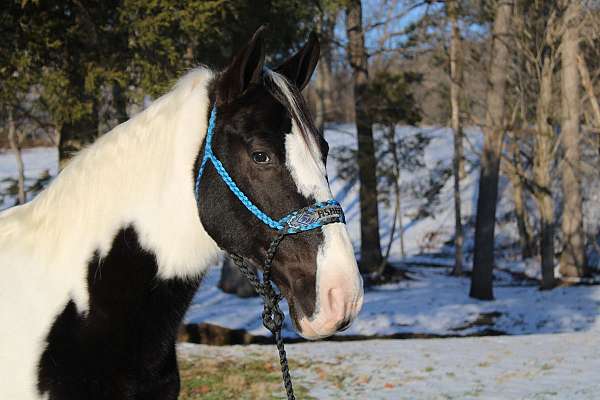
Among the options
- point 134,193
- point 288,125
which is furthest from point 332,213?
point 134,193

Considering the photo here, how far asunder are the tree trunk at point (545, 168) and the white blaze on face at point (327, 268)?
15357 millimetres

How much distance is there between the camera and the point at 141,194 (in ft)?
7.80

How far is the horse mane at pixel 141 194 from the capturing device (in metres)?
2.33

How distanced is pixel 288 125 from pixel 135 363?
0.96 m

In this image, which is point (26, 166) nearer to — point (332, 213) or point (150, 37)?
point (150, 37)

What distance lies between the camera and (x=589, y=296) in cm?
1591

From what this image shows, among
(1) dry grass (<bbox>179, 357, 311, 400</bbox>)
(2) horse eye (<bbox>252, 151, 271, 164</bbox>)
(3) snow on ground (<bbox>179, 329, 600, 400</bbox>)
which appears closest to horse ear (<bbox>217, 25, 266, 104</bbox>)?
(2) horse eye (<bbox>252, 151, 271, 164</bbox>)

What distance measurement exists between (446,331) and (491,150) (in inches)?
176

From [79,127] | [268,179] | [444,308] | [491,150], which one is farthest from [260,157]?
[491,150]

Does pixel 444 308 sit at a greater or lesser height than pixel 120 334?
lesser

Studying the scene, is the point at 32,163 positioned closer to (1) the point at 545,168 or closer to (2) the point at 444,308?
(2) the point at 444,308

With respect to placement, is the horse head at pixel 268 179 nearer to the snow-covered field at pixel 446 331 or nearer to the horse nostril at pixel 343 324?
the horse nostril at pixel 343 324

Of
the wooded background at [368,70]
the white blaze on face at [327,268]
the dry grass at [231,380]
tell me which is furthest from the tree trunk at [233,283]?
the white blaze on face at [327,268]

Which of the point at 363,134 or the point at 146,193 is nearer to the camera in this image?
the point at 146,193
